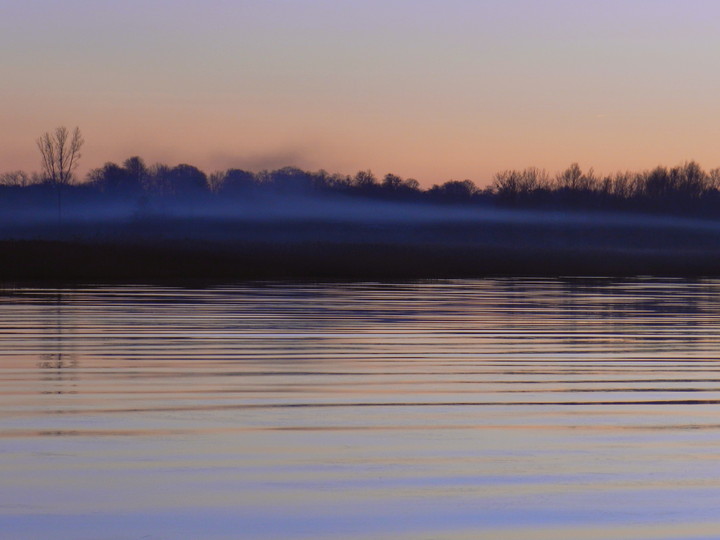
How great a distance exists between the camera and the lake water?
233 inches

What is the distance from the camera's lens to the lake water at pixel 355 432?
19.4 ft

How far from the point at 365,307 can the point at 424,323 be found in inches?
167

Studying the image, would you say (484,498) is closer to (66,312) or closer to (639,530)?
(639,530)

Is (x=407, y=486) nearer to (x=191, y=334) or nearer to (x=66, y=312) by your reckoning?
(x=191, y=334)

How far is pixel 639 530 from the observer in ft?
18.8

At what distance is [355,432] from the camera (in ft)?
27.7

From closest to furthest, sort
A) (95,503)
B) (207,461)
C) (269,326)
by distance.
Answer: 1. (95,503)
2. (207,461)
3. (269,326)

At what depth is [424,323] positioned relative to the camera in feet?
63.7

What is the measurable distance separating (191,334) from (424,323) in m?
4.54

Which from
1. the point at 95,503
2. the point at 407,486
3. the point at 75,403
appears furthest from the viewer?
the point at 75,403

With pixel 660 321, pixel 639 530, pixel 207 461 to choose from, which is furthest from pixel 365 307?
pixel 639 530

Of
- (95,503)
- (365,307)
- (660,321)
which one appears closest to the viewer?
(95,503)

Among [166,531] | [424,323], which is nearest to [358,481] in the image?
[166,531]

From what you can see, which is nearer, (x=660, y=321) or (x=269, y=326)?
(x=269, y=326)
